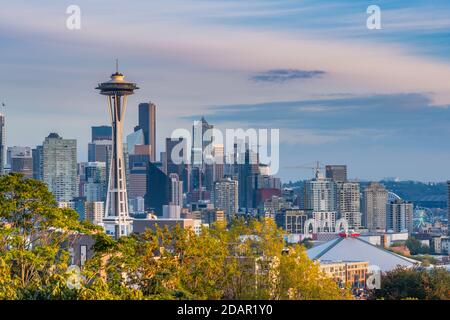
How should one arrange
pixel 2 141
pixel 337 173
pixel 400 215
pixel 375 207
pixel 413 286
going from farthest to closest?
pixel 375 207 → pixel 400 215 → pixel 337 173 → pixel 2 141 → pixel 413 286

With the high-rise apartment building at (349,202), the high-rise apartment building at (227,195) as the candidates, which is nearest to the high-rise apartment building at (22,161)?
the high-rise apartment building at (227,195)

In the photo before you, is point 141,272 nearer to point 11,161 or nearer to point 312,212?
point 11,161

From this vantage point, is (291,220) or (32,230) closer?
(32,230)

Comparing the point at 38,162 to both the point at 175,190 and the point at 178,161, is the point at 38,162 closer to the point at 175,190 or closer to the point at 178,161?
the point at 178,161

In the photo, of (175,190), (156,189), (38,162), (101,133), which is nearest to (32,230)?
(38,162)

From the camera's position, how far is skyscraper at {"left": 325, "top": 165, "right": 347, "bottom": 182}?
290 feet

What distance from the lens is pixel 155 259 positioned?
1484 cm

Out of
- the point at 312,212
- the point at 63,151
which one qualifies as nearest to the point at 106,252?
the point at 63,151

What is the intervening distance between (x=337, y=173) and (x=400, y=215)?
10389mm

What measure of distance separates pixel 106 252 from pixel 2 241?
1.30m

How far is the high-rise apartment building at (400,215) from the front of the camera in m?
97.4

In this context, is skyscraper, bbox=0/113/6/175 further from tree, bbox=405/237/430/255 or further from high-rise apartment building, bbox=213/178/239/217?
tree, bbox=405/237/430/255

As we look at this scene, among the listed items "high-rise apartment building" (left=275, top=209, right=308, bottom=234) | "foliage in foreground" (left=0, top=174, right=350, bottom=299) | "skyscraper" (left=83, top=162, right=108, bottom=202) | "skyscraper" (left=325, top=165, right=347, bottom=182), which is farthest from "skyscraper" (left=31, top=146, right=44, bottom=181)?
"foliage in foreground" (left=0, top=174, right=350, bottom=299)
